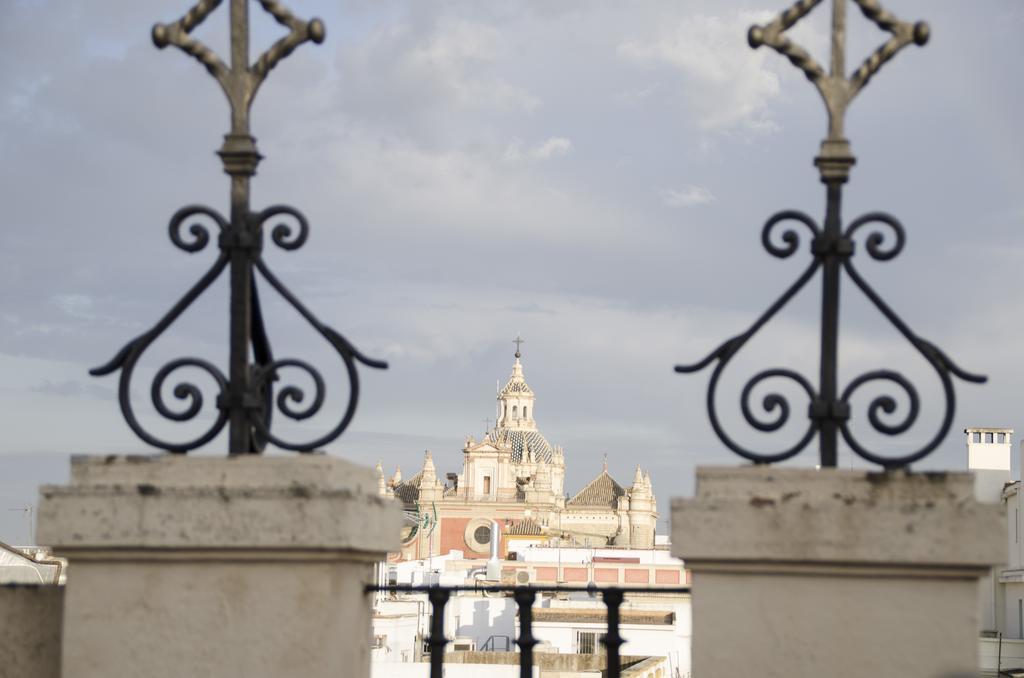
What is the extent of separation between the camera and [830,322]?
11.1 feet

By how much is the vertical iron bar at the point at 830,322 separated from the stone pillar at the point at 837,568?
0.51 ft

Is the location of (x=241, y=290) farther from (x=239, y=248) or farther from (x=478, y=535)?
(x=478, y=535)

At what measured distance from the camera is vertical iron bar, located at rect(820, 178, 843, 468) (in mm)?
3342

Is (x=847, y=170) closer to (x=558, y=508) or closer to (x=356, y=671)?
(x=356, y=671)

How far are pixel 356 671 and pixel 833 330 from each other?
140 centimetres

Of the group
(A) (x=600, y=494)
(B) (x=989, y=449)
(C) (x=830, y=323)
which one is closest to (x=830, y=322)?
(C) (x=830, y=323)

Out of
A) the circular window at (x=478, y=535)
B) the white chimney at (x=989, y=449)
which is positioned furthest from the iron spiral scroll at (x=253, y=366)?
the circular window at (x=478, y=535)

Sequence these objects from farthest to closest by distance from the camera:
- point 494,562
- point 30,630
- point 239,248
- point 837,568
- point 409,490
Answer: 1. point 409,490
2. point 494,562
3. point 30,630
4. point 239,248
5. point 837,568

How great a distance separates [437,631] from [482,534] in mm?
87056

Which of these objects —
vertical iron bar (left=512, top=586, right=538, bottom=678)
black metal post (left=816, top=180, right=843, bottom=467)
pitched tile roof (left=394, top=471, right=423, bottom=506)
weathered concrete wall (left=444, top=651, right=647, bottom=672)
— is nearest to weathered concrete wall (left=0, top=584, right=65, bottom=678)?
vertical iron bar (left=512, top=586, right=538, bottom=678)

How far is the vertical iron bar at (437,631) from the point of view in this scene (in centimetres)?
372

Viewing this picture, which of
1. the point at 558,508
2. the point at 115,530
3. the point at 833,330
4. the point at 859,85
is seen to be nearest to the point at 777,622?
the point at 833,330

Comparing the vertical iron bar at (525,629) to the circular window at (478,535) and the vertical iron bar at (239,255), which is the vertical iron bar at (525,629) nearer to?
the vertical iron bar at (239,255)

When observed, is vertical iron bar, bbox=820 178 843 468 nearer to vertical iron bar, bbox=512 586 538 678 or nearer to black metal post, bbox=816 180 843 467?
black metal post, bbox=816 180 843 467
